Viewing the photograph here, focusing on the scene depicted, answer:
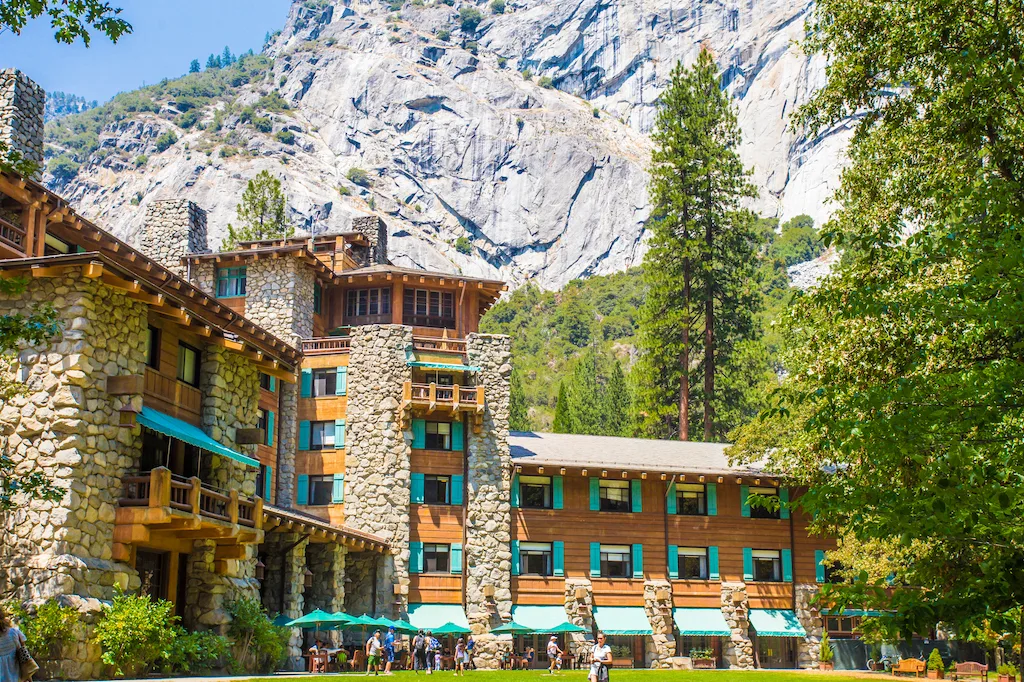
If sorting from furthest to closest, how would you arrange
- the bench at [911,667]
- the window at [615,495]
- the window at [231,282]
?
the window at [231,282], the window at [615,495], the bench at [911,667]

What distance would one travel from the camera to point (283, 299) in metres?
47.7

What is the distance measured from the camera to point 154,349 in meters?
25.2

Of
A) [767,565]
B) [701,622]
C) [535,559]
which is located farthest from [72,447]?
[767,565]

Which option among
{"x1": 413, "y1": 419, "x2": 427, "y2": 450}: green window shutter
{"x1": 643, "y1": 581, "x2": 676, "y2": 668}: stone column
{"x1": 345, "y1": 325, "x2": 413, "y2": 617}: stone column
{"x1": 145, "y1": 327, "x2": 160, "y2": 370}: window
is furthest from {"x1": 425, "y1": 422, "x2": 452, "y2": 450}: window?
{"x1": 145, "y1": 327, "x2": 160, "y2": 370}: window

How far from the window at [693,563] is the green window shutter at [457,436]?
1102cm

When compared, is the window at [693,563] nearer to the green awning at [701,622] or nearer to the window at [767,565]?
the green awning at [701,622]

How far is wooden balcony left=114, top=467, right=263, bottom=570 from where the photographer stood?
23047 millimetres

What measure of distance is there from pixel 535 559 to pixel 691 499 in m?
7.81

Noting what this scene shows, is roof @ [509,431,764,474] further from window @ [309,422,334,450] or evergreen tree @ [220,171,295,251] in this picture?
evergreen tree @ [220,171,295,251]

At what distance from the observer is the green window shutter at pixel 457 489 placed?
45.6 m

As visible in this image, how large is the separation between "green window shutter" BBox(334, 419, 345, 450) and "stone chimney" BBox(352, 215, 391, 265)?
13.1m

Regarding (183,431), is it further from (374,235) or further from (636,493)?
(374,235)

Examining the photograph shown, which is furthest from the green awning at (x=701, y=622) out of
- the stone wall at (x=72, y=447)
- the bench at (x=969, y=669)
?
the stone wall at (x=72, y=447)

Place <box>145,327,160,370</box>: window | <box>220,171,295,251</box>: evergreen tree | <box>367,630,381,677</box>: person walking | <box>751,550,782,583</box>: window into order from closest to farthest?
<box>145,327,160,370</box>: window, <box>367,630,381,677</box>: person walking, <box>751,550,782,583</box>: window, <box>220,171,295,251</box>: evergreen tree
